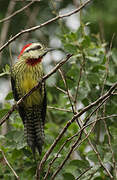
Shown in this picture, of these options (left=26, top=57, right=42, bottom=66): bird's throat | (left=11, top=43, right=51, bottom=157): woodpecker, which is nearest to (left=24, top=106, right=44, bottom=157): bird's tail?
(left=11, top=43, right=51, bottom=157): woodpecker

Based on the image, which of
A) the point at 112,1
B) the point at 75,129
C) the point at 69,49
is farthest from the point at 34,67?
the point at 112,1

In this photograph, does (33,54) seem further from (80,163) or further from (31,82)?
(80,163)

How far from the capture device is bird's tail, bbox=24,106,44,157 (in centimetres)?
458

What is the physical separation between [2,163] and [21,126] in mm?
508

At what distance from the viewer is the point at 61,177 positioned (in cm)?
417

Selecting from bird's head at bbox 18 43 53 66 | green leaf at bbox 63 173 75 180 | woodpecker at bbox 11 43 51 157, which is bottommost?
green leaf at bbox 63 173 75 180

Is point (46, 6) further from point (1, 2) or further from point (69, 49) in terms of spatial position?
point (69, 49)

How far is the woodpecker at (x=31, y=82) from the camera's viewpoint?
5027 mm

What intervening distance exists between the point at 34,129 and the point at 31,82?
25.3 inches

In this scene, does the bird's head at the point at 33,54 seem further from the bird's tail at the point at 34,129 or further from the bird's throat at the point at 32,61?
the bird's tail at the point at 34,129

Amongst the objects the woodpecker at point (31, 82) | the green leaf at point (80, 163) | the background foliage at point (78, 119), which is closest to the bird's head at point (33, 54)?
the woodpecker at point (31, 82)

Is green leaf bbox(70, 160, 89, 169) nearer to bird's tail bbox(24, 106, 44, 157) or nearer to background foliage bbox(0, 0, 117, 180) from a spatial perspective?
background foliage bbox(0, 0, 117, 180)

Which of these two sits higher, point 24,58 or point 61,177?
point 24,58

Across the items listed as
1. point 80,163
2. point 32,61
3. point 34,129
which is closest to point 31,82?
point 32,61
